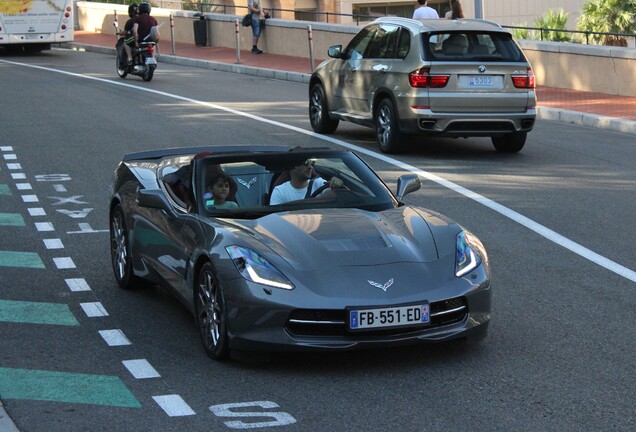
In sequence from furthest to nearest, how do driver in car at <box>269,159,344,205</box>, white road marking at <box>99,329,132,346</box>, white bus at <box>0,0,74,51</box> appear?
1. white bus at <box>0,0,74,51</box>
2. driver in car at <box>269,159,344,205</box>
3. white road marking at <box>99,329,132,346</box>

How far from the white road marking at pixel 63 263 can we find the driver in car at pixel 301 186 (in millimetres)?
2860

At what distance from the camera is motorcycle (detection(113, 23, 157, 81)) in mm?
29062

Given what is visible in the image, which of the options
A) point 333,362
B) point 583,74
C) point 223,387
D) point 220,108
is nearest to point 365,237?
point 333,362

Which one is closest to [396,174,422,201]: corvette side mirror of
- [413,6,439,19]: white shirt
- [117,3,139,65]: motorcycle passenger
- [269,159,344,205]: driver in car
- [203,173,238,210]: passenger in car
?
[269,159,344,205]: driver in car

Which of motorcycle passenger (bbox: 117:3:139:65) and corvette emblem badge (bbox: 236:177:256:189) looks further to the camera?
motorcycle passenger (bbox: 117:3:139:65)

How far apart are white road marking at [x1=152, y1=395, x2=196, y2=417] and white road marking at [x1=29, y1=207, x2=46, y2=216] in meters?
6.84

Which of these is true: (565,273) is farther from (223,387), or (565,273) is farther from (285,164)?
(223,387)

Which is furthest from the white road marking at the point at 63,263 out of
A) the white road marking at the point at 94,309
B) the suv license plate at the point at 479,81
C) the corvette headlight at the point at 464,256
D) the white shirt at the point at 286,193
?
the suv license plate at the point at 479,81

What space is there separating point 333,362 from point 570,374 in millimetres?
1434

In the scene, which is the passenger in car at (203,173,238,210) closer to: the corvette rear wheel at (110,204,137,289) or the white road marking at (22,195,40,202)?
the corvette rear wheel at (110,204,137,289)

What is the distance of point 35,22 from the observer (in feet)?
128

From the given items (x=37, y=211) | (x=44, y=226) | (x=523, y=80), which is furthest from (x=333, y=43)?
(x=44, y=226)

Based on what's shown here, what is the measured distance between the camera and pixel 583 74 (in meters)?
24.6

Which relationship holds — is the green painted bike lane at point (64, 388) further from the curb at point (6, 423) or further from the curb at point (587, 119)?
the curb at point (587, 119)
